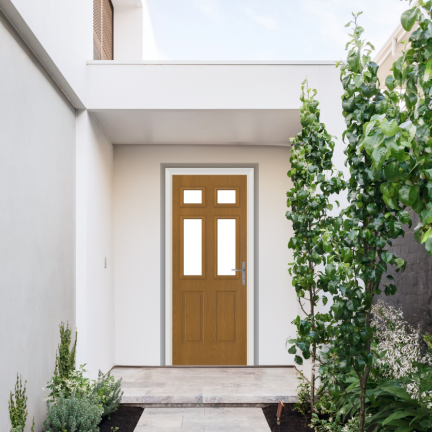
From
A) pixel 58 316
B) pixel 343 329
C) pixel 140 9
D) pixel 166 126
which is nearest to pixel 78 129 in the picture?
pixel 166 126

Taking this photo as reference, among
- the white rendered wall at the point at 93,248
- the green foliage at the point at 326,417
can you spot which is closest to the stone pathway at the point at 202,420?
the green foliage at the point at 326,417

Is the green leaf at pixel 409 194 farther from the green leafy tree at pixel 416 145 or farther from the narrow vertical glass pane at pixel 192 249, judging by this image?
the narrow vertical glass pane at pixel 192 249

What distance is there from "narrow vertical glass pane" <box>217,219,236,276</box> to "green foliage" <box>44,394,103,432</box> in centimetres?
224

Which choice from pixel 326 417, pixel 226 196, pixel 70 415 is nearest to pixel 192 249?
pixel 226 196

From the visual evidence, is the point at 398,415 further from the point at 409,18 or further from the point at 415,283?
the point at 409,18

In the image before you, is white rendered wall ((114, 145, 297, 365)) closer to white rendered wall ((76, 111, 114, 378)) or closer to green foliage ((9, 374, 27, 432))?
white rendered wall ((76, 111, 114, 378))

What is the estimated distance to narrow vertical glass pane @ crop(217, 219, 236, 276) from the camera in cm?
465

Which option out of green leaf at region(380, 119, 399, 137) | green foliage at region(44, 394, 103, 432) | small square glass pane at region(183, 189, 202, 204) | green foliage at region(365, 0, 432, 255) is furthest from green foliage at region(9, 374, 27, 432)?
small square glass pane at region(183, 189, 202, 204)

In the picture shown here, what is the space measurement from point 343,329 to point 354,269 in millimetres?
315

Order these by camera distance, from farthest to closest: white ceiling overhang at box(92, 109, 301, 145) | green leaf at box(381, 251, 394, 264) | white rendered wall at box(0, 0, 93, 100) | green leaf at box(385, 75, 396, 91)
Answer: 1. white ceiling overhang at box(92, 109, 301, 145)
2. white rendered wall at box(0, 0, 93, 100)
3. green leaf at box(381, 251, 394, 264)
4. green leaf at box(385, 75, 396, 91)

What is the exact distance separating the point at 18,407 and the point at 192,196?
2907 mm

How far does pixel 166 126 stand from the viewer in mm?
3891

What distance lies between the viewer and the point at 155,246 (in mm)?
4562

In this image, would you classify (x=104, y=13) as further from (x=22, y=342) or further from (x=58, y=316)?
(x=22, y=342)
